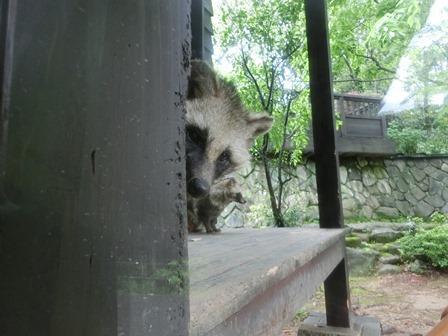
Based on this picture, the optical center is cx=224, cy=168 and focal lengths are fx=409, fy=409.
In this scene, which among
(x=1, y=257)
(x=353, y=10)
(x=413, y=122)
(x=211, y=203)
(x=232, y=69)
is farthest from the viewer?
(x=413, y=122)

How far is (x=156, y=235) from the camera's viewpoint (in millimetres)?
439

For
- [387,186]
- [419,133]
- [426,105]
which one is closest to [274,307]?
[387,186]

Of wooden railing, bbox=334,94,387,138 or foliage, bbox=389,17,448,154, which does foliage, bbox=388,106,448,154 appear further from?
wooden railing, bbox=334,94,387,138

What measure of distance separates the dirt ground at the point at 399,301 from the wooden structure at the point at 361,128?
4329 mm

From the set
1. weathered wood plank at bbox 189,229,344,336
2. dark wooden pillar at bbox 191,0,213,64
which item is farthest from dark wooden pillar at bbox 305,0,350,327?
weathered wood plank at bbox 189,229,344,336

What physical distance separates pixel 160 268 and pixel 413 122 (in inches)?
529

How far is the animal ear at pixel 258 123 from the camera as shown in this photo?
2.84m

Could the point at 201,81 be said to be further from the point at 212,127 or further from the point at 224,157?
the point at 224,157

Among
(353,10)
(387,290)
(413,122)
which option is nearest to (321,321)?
(387,290)

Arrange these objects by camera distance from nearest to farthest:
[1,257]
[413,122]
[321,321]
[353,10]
Result: [1,257], [321,321], [353,10], [413,122]

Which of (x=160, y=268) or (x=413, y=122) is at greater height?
(x=413, y=122)

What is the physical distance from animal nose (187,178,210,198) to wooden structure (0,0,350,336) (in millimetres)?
1380

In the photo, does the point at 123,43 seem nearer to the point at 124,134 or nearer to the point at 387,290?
the point at 124,134

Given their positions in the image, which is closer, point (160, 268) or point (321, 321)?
point (160, 268)
